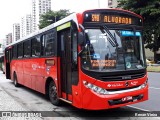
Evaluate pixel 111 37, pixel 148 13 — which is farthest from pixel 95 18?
pixel 148 13

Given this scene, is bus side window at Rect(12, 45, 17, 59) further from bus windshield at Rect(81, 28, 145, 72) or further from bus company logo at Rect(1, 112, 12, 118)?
bus windshield at Rect(81, 28, 145, 72)

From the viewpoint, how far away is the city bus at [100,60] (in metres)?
6.86

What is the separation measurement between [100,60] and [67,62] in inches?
59.6

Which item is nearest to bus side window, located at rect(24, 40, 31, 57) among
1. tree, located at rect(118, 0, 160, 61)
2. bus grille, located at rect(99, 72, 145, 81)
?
bus grille, located at rect(99, 72, 145, 81)

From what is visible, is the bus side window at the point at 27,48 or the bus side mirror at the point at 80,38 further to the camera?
the bus side window at the point at 27,48

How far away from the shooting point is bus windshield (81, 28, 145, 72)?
22.9 feet

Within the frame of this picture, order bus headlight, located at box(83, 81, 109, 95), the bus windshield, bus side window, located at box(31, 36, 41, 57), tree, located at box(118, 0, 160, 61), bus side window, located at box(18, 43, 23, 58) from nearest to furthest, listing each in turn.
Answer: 1. bus headlight, located at box(83, 81, 109, 95)
2. the bus windshield
3. bus side window, located at box(31, 36, 41, 57)
4. bus side window, located at box(18, 43, 23, 58)
5. tree, located at box(118, 0, 160, 61)

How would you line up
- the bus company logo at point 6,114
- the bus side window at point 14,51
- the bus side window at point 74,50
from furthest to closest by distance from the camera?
1. the bus side window at point 14,51
2. the bus company logo at point 6,114
3. the bus side window at point 74,50

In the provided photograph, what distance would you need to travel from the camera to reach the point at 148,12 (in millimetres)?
40250

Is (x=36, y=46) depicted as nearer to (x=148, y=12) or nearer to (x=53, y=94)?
(x=53, y=94)

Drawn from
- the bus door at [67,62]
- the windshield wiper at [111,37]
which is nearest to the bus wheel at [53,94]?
the bus door at [67,62]

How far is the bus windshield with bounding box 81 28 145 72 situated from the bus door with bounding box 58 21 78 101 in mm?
571

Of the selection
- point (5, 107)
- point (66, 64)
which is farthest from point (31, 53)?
point (66, 64)

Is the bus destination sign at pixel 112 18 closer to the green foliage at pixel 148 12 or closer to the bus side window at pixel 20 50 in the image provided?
the bus side window at pixel 20 50
